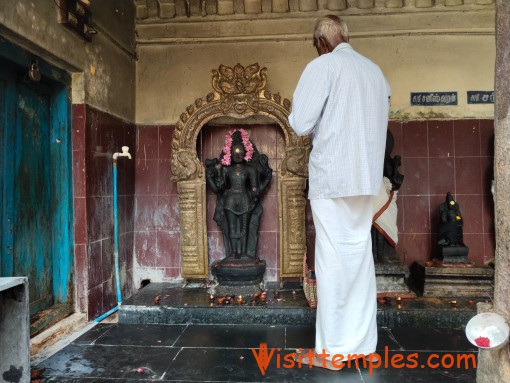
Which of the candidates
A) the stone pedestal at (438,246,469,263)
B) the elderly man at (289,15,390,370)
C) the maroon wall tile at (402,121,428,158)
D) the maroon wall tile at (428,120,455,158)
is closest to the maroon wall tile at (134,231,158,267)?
the elderly man at (289,15,390,370)

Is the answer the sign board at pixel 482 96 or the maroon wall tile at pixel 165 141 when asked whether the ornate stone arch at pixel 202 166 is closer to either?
the maroon wall tile at pixel 165 141

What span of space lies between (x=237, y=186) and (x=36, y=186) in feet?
6.14

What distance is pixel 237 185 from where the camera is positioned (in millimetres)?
4320

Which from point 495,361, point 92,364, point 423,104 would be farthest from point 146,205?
point 495,361

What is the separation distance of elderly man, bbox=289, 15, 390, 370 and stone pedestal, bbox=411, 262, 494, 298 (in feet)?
5.42

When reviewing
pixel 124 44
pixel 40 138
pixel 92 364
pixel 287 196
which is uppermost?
pixel 124 44

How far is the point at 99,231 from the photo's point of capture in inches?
148

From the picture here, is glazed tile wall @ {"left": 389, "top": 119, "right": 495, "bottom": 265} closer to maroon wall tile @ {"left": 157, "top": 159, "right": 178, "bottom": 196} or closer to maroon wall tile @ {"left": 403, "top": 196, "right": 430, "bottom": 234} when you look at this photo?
maroon wall tile @ {"left": 403, "top": 196, "right": 430, "bottom": 234}

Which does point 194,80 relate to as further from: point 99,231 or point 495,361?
point 495,361

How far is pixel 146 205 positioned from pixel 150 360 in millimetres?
2304

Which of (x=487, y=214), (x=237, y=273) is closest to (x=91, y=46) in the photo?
(x=237, y=273)

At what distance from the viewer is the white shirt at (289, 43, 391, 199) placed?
2.38 m

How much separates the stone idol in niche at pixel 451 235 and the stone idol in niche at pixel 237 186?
181cm

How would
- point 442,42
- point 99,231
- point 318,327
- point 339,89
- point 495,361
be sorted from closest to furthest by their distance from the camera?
point 495,361
point 339,89
point 318,327
point 99,231
point 442,42
